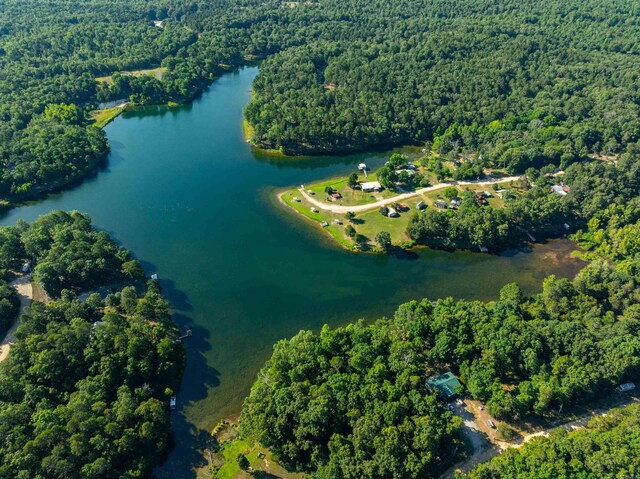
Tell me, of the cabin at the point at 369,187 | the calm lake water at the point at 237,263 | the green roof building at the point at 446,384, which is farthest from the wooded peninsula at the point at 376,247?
the calm lake water at the point at 237,263

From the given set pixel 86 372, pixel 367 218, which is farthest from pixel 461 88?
pixel 86 372

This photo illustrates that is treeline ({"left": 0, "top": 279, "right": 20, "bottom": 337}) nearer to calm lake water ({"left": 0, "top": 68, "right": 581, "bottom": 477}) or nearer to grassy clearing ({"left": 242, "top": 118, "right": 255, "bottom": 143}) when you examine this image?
calm lake water ({"left": 0, "top": 68, "right": 581, "bottom": 477})

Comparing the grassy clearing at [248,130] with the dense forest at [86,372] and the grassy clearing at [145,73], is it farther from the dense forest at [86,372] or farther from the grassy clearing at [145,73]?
the dense forest at [86,372]

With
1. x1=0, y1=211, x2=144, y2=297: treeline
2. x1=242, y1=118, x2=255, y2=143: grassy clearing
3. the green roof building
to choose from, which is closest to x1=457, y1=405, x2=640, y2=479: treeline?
the green roof building

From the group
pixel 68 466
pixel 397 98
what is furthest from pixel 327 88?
pixel 68 466

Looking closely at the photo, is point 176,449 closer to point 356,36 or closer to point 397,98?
point 397,98

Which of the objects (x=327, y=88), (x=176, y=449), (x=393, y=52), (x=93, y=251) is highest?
(x=393, y=52)
